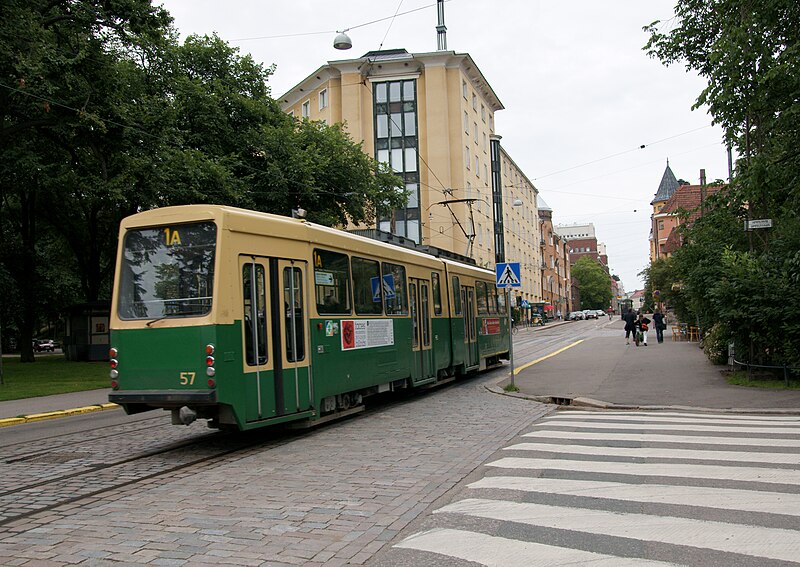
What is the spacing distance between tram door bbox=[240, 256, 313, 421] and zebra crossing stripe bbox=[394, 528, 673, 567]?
450 cm

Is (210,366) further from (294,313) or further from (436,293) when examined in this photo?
(436,293)

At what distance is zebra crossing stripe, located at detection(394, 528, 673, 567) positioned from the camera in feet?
15.0

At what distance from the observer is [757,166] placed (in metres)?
14.2

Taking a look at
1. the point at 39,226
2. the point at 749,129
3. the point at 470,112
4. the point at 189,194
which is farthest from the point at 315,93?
the point at 749,129

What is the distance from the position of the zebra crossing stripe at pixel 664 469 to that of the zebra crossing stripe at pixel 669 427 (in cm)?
271

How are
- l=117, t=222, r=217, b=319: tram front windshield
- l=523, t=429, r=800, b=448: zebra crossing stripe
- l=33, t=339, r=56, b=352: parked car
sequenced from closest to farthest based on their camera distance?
l=523, t=429, r=800, b=448: zebra crossing stripe < l=117, t=222, r=217, b=319: tram front windshield < l=33, t=339, r=56, b=352: parked car

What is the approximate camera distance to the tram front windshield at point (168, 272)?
29.5 feet

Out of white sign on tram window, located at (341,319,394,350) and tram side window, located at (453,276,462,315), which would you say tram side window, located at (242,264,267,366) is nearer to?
white sign on tram window, located at (341,319,394,350)

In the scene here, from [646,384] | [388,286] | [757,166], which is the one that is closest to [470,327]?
[646,384]

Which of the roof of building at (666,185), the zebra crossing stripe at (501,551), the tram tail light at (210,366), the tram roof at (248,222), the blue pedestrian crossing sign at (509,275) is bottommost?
the zebra crossing stripe at (501,551)

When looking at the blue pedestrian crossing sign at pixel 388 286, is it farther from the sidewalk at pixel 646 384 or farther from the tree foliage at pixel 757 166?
the tree foliage at pixel 757 166

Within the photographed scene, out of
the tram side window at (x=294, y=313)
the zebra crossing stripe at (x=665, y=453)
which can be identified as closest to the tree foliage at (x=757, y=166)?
the zebra crossing stripe at (x=665, y=453)

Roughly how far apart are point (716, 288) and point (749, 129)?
14.8 ft

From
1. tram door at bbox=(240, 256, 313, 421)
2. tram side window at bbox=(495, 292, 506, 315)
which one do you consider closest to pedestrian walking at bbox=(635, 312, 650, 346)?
tram side window at bbox=(495, 292, 506, 315)
